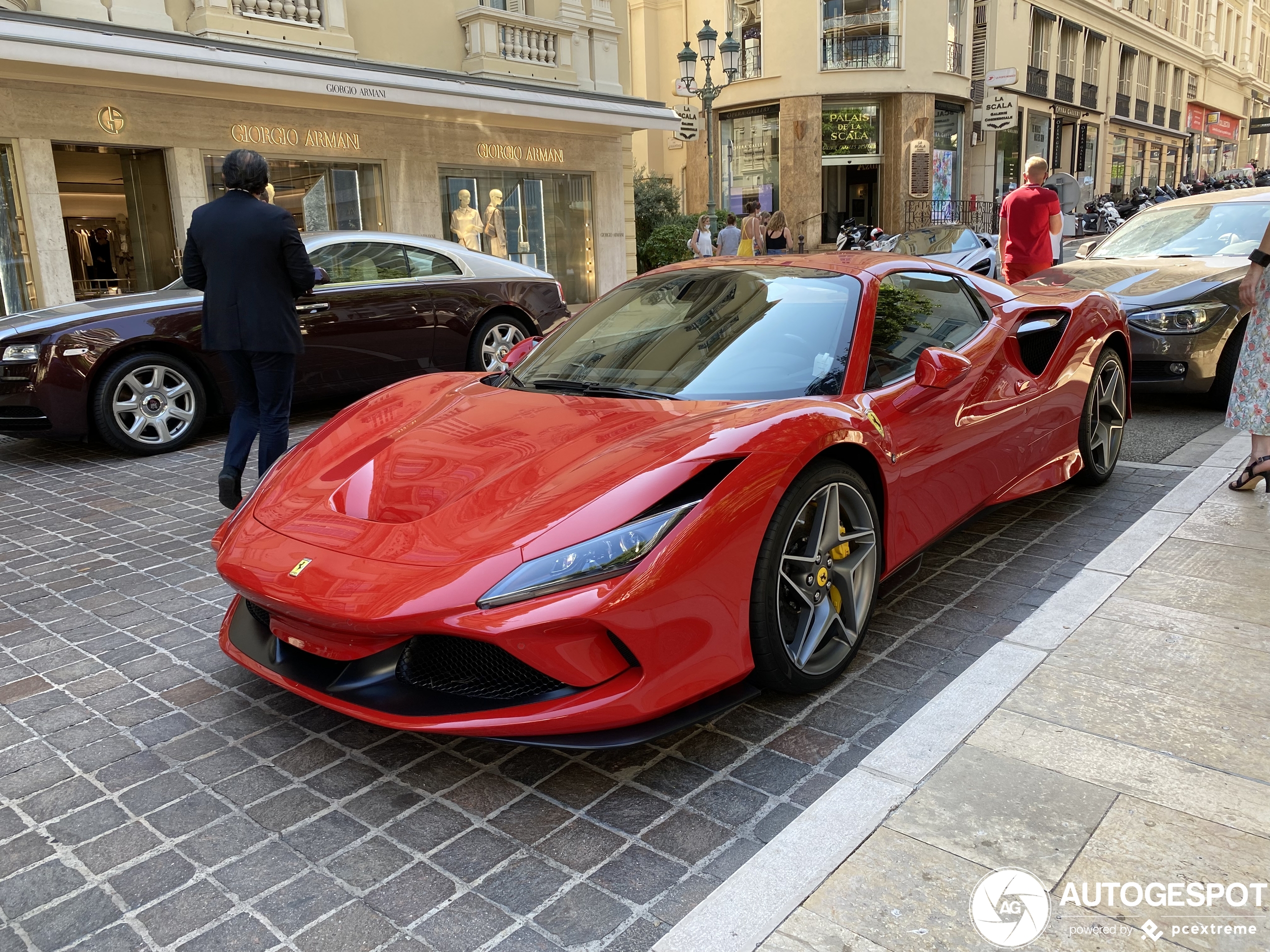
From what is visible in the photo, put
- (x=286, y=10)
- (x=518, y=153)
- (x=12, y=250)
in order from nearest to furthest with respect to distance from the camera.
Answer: (x=12, y=250), (x=286, y=10), (x=518, y=153)

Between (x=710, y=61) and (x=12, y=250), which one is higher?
(x=710, y=61)

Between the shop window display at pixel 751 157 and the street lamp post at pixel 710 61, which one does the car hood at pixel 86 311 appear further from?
the shop window display at pixel 751 157

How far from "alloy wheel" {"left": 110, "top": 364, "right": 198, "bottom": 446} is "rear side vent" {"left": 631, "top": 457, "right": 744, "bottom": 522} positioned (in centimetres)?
529

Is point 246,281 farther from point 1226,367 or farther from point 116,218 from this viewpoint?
point 116,218

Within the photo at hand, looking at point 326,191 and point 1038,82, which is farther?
point 1038,82

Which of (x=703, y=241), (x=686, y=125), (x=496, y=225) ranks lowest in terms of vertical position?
(x=703, y=241)

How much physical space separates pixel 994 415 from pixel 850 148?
93.9 ft

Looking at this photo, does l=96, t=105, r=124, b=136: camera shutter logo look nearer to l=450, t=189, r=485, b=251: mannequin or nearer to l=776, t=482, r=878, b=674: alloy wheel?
l=450, t=189, r=485, b=251: mannequin

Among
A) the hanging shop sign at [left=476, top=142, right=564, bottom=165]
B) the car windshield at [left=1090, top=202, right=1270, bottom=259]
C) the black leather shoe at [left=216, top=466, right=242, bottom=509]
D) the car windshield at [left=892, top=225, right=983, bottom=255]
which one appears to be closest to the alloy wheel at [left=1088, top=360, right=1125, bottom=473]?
the car windshield at [left=1090, top=202, right=1270, bottom=259]

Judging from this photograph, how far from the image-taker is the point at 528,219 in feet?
54.1

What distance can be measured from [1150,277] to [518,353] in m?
5.50

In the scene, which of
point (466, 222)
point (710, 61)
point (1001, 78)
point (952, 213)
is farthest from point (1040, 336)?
point (1001, 78)

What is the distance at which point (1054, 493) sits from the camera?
16.6ft

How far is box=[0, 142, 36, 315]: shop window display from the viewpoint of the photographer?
10.5 m
